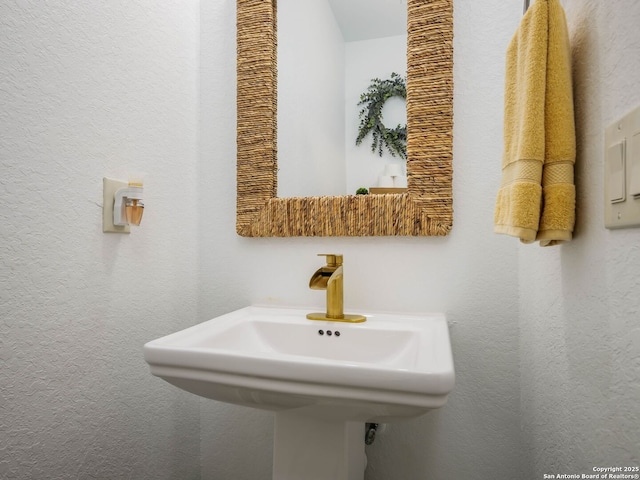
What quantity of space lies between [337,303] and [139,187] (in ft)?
1.90

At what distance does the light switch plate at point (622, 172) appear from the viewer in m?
0.43

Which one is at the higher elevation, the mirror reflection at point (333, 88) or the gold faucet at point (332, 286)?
the mirror reflection at point (333, 88)

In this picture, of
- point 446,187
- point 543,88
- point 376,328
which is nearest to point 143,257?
point 376,328

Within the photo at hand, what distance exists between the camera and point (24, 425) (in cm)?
69

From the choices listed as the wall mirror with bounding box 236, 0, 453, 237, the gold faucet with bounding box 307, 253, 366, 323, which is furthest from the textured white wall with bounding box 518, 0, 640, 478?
the gold faucet with bounding box 307, 253, 366, 323

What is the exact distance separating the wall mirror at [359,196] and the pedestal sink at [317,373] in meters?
0.26

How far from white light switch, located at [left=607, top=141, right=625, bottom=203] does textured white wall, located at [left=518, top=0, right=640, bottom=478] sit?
4cm

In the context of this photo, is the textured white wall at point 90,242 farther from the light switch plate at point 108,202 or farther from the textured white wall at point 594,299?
the textured white wall at point 594,299

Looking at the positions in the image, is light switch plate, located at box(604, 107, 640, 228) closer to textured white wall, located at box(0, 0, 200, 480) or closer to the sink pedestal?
the sink pedestal

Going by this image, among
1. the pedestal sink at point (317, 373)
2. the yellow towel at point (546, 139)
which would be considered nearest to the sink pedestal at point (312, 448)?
the pedestal sink at point (317, 373)

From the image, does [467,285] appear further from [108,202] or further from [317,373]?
[108,202]

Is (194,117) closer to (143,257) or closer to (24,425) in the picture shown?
Answer: (143,257)

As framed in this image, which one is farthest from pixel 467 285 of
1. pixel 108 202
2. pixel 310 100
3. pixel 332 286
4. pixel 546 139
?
pixel 108 202

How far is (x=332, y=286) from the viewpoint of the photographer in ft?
3.14
